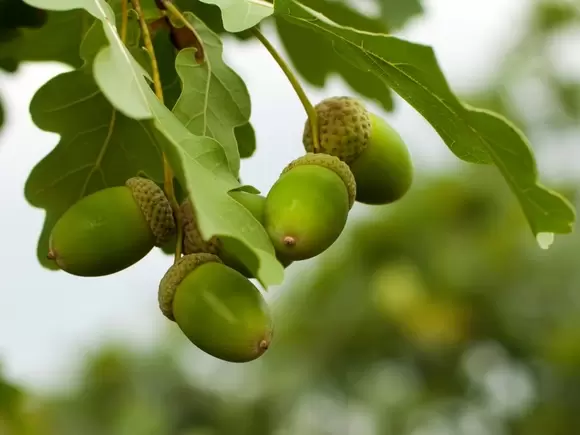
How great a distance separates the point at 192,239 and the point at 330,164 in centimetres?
15

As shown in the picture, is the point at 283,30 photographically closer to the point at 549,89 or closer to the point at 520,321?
the point at 520,321

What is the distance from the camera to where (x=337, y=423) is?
5930mm

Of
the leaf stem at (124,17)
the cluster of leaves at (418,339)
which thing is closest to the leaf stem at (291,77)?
the leaf stem at (124,17)

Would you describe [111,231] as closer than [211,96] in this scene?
Yes

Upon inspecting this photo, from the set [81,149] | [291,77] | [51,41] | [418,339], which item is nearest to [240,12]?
[291,77]

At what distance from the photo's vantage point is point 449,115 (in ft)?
2.46

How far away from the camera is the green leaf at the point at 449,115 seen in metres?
0.70

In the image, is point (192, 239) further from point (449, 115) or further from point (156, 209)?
point (449, 115)

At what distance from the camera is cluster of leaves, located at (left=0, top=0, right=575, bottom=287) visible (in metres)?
0.63

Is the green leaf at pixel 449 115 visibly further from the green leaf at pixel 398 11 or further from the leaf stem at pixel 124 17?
the green leaf at pixel 398 11

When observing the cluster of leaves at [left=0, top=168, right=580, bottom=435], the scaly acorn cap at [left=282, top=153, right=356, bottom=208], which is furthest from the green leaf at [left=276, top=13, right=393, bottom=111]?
the cluster of leaves at [left=0, top=168, right=580, bottom=435]

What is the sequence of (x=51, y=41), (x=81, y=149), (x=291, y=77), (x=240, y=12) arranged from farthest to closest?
(x=51, y=41), (x=81, y=149), (x=291, y=77), (x=240, y=12)

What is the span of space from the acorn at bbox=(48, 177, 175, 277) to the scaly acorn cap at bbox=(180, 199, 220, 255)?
2cm

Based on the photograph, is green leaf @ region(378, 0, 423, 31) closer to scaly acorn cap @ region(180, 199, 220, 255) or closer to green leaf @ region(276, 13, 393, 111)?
green leaf @ region(276, 13, 393, 111)
